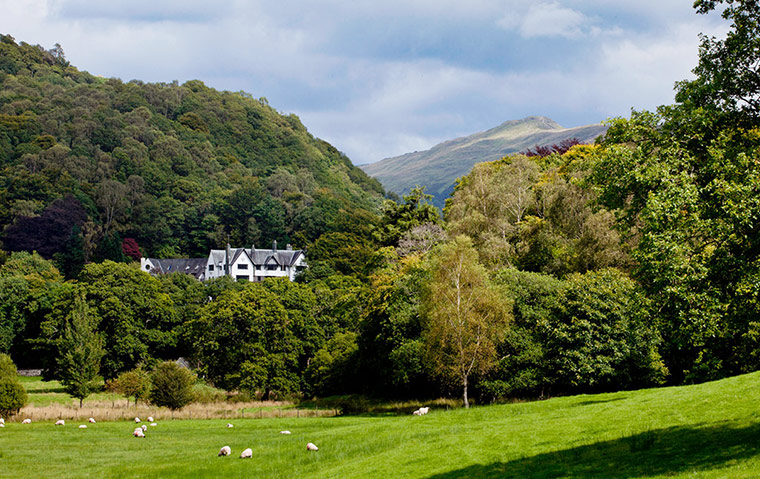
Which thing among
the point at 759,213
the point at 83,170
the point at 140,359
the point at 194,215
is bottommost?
the point at 140,359

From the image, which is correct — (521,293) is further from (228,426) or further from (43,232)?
(43,232)

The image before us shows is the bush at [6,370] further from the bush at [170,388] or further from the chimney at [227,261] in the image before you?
the chimney at [227,261]

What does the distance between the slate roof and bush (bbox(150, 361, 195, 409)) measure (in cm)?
10753

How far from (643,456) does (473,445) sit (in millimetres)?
7085

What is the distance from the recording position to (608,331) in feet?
133

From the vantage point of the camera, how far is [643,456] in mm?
16812

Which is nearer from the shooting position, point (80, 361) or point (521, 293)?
point (521, 293)

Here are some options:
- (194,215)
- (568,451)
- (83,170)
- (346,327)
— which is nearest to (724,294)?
(568,451)

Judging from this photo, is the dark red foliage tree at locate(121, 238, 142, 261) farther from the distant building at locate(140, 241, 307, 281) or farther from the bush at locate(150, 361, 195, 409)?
the bush at locate(150, 361, 195, 409)

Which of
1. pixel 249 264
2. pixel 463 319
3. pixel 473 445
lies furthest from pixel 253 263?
pixel 473 445

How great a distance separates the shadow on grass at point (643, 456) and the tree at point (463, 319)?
71.8ft

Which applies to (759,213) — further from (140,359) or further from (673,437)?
(140,359)

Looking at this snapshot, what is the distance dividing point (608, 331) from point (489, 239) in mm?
17340

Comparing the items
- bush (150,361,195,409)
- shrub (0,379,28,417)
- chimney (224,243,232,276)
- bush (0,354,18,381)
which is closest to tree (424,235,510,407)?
bush (150,361,195,409)
